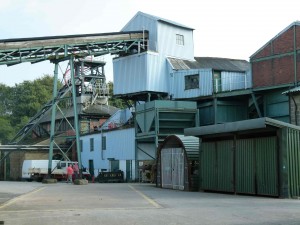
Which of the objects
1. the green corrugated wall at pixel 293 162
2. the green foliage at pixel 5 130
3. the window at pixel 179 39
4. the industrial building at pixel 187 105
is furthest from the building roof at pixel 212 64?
the green foliage at pixel 5 130

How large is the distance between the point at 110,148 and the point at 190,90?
1143 cm

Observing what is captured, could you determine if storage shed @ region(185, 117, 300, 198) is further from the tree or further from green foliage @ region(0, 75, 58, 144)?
the tree

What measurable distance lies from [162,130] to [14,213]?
27.5 metres

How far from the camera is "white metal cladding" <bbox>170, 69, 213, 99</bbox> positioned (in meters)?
43.0

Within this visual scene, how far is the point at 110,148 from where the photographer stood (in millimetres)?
49750

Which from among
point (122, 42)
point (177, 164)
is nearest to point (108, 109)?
point (122, 42)

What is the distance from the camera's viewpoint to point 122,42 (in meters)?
45.1

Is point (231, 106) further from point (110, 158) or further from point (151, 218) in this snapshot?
point (151, 218)

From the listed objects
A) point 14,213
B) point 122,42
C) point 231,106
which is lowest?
point 14,213

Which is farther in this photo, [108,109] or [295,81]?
[108,109]

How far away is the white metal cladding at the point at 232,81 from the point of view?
142 ft

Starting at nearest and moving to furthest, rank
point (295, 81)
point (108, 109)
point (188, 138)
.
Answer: point (188, 138)
point (295, 81)
point (108, 109)

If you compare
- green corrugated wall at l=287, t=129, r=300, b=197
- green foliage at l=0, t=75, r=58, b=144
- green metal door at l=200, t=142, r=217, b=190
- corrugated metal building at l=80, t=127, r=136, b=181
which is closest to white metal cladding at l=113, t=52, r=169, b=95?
corrugated metal building at l=80, t=127, r=136, b=181

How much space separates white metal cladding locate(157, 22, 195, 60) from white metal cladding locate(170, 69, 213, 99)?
2.87m
